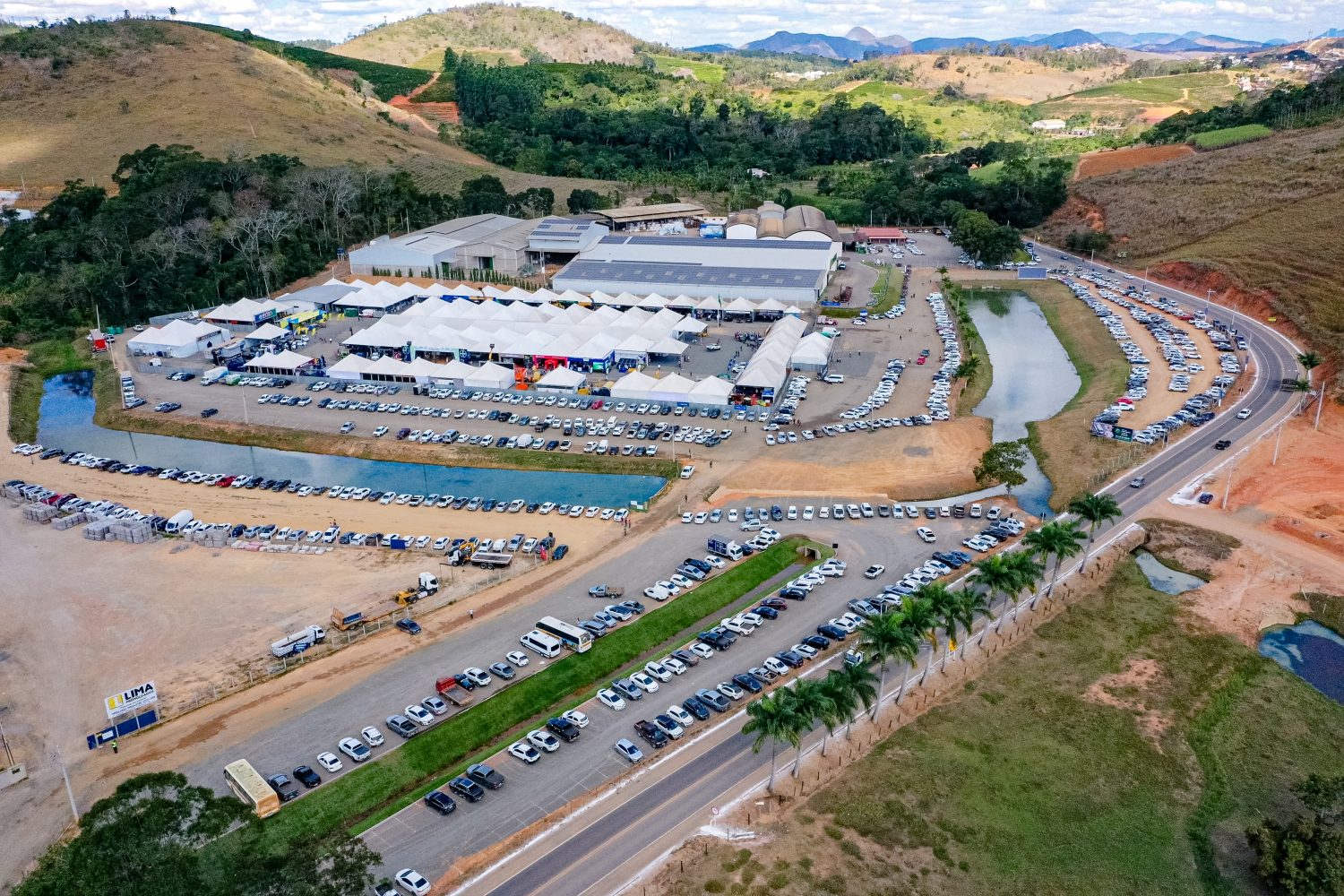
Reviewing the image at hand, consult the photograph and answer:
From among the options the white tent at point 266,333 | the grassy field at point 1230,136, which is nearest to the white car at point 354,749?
the white tent at point 266,333

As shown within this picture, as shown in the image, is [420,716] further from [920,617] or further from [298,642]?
[920,617]

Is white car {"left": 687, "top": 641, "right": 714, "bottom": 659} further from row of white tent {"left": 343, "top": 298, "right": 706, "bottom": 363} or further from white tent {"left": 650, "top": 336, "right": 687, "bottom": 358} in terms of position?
white tent {"left": 650, "top": 336, "right": 687, "bottom": 358}

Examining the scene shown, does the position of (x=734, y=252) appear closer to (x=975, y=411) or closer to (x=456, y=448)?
(x=975, y=411)

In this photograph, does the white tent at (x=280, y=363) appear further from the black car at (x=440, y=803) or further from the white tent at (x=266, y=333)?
the black car at (x=440, y=803)

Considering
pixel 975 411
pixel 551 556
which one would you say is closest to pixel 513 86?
pixel 975 411

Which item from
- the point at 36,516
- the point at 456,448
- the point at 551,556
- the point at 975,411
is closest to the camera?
the point at 551,556

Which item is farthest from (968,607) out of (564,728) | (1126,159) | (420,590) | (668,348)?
(1126,159)

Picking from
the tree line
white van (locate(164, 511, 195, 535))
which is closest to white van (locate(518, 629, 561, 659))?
white van (locate(164, 511, 195, 535))
